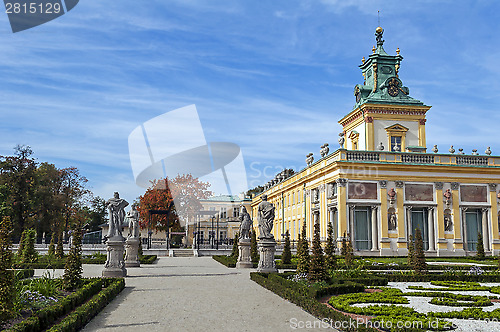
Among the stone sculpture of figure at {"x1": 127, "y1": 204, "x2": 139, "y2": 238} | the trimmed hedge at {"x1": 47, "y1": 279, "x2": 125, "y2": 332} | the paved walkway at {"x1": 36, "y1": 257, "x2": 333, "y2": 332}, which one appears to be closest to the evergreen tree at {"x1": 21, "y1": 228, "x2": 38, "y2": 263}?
the stone sculpture of figure at {"x1": 127, "y1": 204, "x2": 139, "y2": 238}

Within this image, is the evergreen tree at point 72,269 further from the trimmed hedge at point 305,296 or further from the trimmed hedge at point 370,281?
the trimmed hedge at point 370,281

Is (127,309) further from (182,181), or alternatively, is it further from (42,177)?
(182,181)

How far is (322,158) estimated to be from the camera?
39.6 meters

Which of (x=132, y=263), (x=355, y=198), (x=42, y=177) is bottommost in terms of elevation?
(x=132, y=263)

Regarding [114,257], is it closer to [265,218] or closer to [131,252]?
[265,218]

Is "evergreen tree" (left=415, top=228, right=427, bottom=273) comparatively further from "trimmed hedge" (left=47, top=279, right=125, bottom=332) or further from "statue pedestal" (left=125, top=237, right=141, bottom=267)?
"statue pedestal" (left=125, top=237, right=141, bottom=267)

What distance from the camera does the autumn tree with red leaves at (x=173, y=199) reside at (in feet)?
180

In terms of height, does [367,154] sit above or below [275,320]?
above

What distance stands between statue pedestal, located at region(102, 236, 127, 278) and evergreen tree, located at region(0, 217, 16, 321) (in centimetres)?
951

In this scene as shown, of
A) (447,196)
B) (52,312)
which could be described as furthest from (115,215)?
(447,196)

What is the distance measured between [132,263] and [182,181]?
115ft

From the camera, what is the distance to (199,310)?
32.0 feet

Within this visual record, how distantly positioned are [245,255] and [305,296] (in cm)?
1279

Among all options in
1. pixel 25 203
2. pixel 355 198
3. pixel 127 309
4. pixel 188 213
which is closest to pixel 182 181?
pixel 188 213
